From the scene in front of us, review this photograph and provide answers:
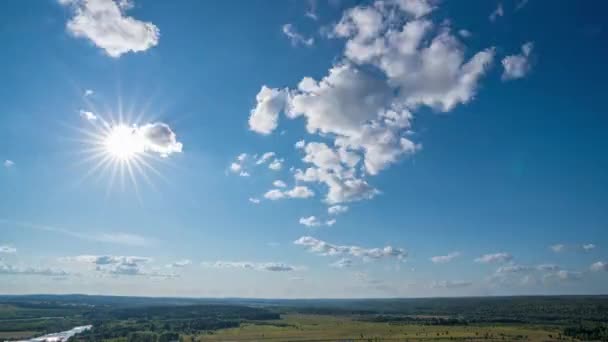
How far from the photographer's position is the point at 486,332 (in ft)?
607

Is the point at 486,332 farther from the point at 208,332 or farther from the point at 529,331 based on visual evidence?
the point at 208,332

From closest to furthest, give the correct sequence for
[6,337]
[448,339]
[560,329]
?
[448,339] → [6,337] → [560,329]

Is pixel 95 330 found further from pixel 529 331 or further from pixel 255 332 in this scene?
pixel 529 331

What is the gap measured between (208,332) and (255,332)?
64.3ft

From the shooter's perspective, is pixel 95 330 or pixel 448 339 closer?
pixel 448 339

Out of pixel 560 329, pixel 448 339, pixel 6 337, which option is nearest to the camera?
pixel 448 339

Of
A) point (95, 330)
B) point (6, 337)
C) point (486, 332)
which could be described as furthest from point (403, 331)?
point (6, 337)

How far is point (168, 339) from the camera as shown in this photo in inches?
6762

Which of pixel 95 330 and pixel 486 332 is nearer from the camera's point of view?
pixel 486 332

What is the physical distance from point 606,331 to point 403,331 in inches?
2882

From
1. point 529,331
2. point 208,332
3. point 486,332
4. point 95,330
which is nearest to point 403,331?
point 486,332

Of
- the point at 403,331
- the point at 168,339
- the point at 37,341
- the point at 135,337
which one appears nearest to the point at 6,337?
the point at 37,341

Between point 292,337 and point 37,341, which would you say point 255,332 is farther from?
point 37,341

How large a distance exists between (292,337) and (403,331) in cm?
5117
